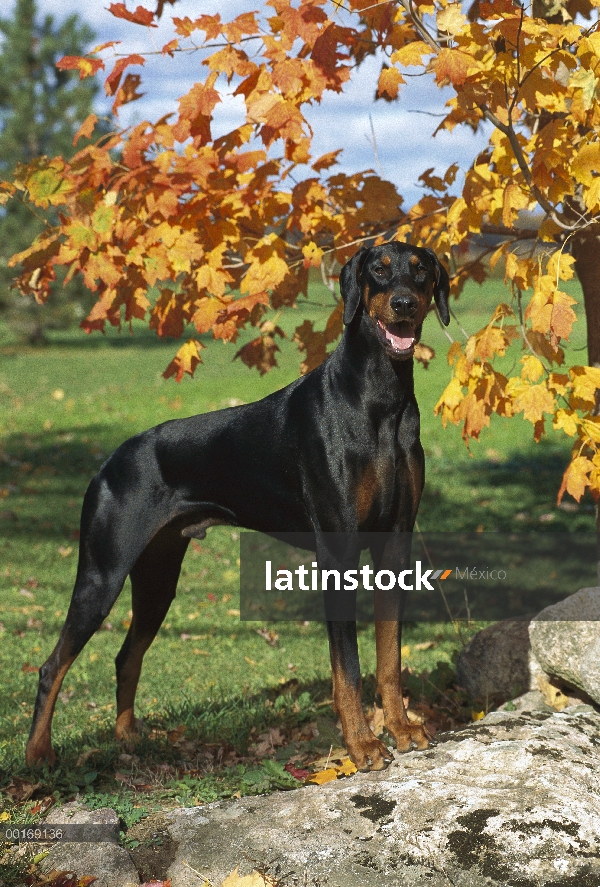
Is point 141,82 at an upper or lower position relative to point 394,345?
upper

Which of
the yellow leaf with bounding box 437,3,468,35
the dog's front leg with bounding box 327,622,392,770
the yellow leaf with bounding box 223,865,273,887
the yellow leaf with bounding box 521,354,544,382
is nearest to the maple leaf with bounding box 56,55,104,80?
the yellow leaf with bounding box 437,3,468,35

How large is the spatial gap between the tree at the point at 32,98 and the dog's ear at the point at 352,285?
82.6 feet

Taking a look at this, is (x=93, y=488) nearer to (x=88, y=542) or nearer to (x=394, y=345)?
(x=88, y=542)

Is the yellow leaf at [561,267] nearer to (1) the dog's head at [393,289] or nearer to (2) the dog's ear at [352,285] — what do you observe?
(1) the dog's head at [393,289]

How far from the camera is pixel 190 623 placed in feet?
24.5

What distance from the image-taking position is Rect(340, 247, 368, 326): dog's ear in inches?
145

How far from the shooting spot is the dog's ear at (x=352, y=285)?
145 inches

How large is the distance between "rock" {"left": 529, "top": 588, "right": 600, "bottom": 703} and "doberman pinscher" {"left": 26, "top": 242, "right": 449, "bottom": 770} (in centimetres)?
89

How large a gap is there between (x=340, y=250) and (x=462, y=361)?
101cm

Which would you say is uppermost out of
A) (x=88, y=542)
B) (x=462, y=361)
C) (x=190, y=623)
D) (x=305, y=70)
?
(x=305, y=70)

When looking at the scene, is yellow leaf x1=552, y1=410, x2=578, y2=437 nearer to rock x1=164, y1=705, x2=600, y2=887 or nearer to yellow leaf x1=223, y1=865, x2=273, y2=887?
rock x1=164, y1=705, x2=600, y2=887

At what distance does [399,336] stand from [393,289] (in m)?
0.17

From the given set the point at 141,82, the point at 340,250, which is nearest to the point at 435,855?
the point at 340,250

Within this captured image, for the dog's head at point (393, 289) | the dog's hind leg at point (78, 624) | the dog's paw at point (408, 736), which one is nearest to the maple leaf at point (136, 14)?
the dog's head at point (393, 289)
